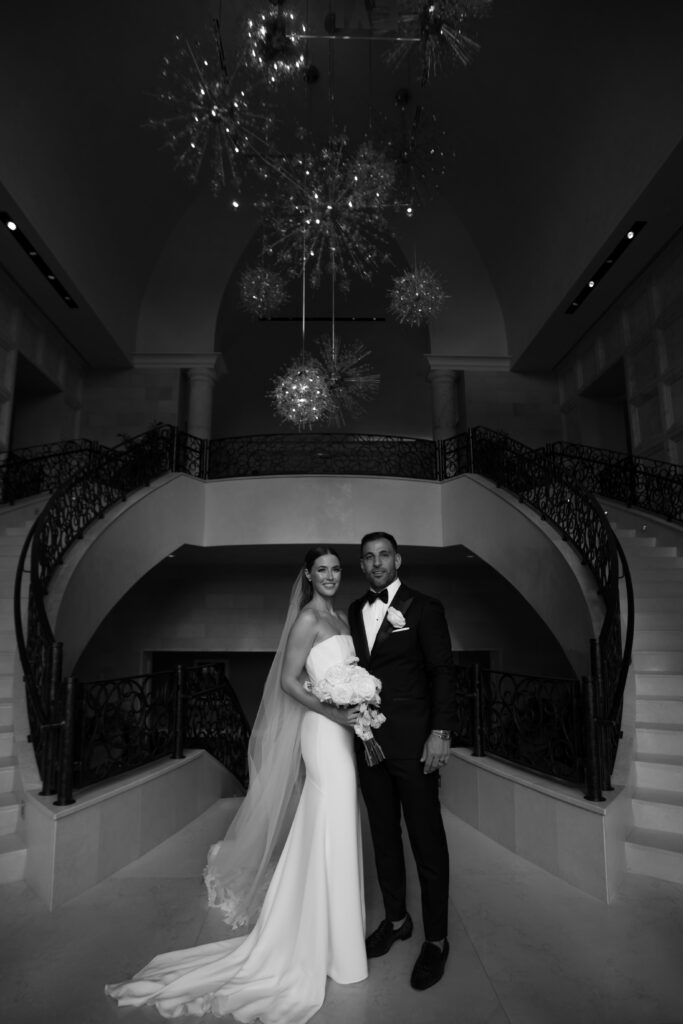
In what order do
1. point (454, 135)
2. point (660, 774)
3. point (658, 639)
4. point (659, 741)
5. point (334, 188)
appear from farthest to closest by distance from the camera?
point (454, 135) < point (334, 188) < point (658, 639) < point (659, 741) < point (660, 774)

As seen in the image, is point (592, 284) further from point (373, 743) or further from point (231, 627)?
point (373, 743)

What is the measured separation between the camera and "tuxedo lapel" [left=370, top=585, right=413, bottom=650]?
10.2ft

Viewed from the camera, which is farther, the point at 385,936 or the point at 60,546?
the point at 60,546

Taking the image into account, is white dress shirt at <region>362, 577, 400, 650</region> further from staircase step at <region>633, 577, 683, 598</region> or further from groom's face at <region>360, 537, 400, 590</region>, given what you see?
staircase step at <region>633, 577, 683, 598</region>

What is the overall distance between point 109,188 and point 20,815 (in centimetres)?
1086

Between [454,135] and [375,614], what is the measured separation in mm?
11731

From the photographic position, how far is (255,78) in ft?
31.7

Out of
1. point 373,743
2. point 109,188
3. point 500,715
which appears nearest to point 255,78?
point 109,188

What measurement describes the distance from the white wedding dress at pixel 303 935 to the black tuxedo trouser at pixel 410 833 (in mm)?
144

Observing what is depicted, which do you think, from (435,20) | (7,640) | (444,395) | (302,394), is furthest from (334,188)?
(444,395)

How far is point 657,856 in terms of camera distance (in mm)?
3783

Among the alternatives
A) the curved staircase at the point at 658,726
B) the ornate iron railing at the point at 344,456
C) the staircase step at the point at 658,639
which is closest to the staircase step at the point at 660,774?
the curved staircase at the point at 658,726

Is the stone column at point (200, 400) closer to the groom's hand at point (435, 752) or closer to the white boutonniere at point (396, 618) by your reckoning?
the white boutonniere at point (396, 618)

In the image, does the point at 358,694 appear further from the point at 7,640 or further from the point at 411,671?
the point at 7,640
